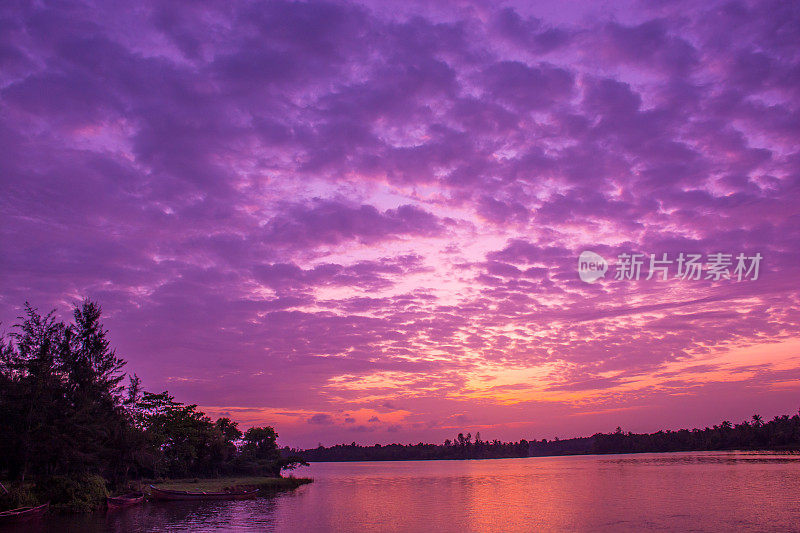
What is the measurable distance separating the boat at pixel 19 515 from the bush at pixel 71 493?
5402 millimetres

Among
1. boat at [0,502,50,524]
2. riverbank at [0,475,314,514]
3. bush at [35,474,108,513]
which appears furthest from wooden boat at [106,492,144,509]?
boat at [0,502,50,524]

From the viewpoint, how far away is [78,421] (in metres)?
53.2

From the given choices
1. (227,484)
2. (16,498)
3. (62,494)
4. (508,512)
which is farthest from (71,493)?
(508,512)

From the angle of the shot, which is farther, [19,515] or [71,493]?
[71,493]

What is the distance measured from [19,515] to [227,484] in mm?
42048

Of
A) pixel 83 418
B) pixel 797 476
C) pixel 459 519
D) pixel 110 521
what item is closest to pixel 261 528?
pixel 110 521

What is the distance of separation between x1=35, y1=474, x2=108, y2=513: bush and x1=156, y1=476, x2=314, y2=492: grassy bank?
18284 mm

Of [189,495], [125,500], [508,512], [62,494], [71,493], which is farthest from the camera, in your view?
[189,495]

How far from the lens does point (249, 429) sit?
108125 mm

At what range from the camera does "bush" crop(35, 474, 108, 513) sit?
49.0 meters

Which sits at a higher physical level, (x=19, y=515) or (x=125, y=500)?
(x=19, y=515)

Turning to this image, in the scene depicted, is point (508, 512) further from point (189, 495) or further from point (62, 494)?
point (62, 494)

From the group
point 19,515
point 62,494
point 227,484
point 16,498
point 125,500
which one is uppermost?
point 16,498

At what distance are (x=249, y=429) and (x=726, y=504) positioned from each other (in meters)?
83.8
